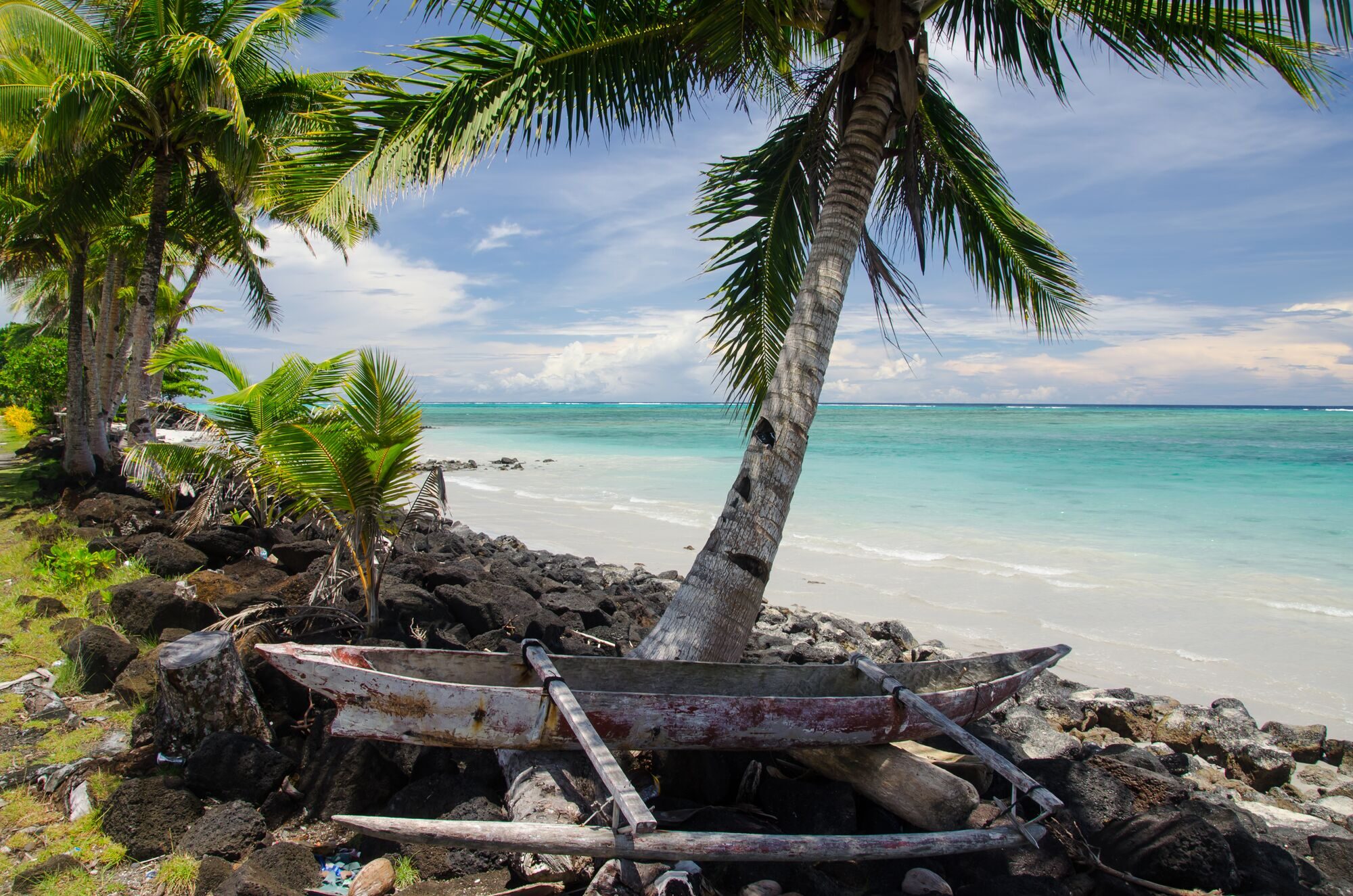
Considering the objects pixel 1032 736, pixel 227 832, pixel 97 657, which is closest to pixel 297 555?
pixel 97 657

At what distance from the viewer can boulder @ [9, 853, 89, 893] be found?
273cm

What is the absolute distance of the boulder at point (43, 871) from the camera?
2.73 m

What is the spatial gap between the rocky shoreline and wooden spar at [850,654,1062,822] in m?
0.16

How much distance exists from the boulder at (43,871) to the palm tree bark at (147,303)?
29.8 ft

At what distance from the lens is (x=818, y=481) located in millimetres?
21812

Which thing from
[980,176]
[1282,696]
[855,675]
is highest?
[980,176]

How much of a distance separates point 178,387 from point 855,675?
2333cm

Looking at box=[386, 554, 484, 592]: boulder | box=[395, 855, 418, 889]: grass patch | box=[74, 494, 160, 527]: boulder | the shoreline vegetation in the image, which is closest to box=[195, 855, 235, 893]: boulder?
the shoreline vegetation

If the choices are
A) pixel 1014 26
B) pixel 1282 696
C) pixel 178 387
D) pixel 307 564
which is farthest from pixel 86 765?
pixel 178 387

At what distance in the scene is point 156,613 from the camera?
16.9 ft

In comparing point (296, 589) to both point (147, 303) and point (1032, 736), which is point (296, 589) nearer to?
point (1032, 736)

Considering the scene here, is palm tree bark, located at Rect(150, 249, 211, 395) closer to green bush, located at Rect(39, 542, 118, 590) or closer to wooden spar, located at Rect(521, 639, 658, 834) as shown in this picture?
green bush, located at Rect(39, 542, 118, 590)

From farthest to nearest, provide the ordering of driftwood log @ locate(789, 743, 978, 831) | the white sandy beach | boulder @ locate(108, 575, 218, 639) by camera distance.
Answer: the white sandy beach < boulder @ locate(108, 575, 218, 639) < driftwood log @ locate(789, 743, 978, 831)

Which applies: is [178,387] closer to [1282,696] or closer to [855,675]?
[855,675]
